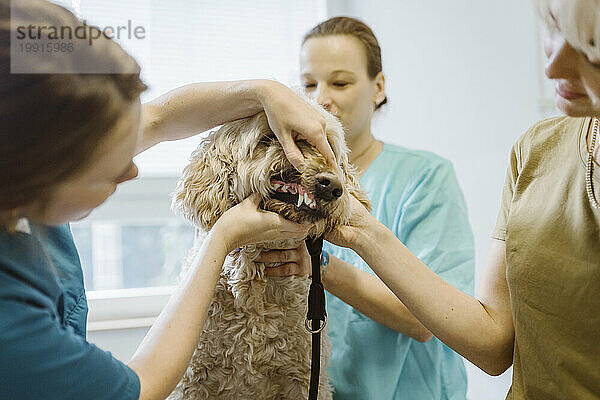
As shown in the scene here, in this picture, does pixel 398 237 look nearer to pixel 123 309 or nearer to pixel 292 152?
A: pixel 292 152

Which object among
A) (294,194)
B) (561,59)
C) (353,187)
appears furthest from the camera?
(353,187)

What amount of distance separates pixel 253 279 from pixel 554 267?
528mm

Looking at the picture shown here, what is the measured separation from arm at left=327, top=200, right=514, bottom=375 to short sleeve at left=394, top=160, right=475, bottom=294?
256 mm

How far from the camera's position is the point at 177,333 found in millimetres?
807

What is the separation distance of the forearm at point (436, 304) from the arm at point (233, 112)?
0.19m

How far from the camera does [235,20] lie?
2324 mm

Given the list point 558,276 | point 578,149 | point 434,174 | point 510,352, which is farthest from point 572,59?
point 434,174

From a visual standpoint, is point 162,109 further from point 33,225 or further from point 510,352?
point 510,352

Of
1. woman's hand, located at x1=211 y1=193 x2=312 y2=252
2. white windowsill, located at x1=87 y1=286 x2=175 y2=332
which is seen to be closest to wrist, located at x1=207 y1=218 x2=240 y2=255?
woman's hand, located at x1=211 y1=193 x2=312 y2=252

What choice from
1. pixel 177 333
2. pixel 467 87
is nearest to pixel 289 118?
pixel 177 333

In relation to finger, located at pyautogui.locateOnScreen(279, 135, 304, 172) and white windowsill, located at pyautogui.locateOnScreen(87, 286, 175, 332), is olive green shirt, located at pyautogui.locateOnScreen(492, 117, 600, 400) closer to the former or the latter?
finger, located at pyautogui.locateOnScreen(279, 135, 304, 172)

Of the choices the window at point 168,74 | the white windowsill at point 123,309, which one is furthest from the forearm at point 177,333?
the window at point 168,74

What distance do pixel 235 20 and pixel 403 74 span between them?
725 millimetres

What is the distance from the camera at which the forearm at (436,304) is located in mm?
1037
